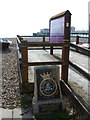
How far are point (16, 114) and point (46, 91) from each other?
77 centimetres

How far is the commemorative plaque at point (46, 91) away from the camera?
3.33 m

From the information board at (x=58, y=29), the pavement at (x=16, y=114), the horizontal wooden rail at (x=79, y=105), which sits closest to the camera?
the horizontal wooden rail at (x=79, y=105)

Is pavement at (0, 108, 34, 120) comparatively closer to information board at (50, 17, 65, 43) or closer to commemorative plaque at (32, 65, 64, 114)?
commemorative plaque at (32, 65, 64, 114)

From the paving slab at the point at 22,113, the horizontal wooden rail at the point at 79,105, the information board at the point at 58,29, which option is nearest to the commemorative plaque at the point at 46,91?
the paving slab at the point at 22,113

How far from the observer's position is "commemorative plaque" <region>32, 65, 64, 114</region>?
10.9 ft

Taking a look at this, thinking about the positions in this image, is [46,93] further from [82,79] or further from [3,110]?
[82,79]

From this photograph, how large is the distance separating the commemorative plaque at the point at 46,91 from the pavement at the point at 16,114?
197 mm

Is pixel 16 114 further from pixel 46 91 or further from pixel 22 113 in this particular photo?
pixel 46 91

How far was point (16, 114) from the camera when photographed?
3.37 metres

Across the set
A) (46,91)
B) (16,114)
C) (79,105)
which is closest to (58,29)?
(46,91)

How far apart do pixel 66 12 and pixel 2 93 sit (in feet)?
17.2

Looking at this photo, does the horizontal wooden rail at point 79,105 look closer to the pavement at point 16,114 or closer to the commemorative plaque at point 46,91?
the commemorative plaque at point 46,91

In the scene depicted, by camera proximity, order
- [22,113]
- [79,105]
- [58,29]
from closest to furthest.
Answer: [79,105] < [22,113] < [58,29]

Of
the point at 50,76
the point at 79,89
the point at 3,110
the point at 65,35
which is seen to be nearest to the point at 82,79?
the point at 79,89
